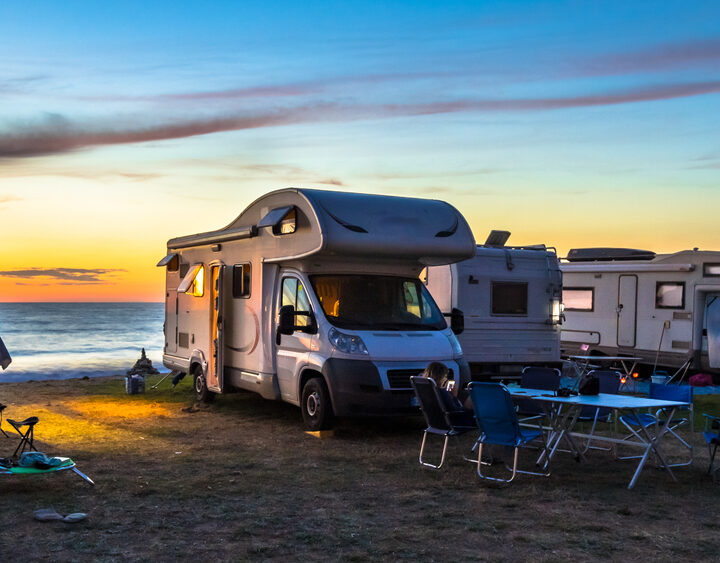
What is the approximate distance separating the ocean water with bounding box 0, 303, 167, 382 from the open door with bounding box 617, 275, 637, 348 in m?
13.4

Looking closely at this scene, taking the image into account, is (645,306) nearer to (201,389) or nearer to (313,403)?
(201,389)

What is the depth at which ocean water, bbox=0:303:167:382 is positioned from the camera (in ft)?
96.4

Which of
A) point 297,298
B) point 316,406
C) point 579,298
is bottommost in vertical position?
point 316,406

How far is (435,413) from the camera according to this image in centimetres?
848

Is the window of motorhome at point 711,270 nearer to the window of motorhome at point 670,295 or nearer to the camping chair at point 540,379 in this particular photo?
the window of motorhome at point 670,295

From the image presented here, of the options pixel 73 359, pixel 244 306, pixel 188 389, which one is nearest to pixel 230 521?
pixel 244 306

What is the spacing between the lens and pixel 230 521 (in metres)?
6.39

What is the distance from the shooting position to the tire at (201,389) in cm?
1284

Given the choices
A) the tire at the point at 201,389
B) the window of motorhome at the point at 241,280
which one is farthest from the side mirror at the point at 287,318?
the tire at the point at 201,389

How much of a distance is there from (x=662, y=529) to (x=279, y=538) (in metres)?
2.81

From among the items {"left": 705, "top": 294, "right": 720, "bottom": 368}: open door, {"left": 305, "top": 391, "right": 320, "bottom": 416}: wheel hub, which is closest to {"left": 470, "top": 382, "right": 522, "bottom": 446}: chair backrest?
{"left": 305, "top": 391, "right": 320, "bottom": 416}: wheel hub

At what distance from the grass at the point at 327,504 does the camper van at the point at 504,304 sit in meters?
3.99

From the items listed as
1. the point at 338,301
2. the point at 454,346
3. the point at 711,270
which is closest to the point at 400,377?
the point at 454,346

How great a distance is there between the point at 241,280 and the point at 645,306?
9.08 metres
